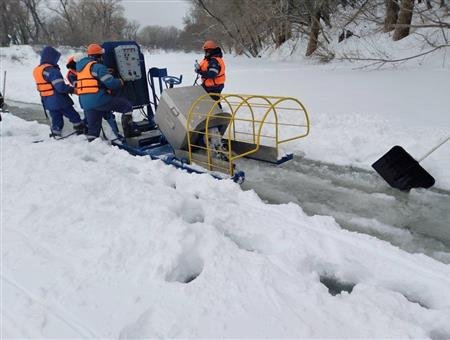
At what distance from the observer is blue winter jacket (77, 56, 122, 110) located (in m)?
5.99

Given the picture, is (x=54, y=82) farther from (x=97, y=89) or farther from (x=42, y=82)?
(x=97, y=89)

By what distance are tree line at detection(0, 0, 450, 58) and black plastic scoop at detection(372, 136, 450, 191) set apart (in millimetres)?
4774

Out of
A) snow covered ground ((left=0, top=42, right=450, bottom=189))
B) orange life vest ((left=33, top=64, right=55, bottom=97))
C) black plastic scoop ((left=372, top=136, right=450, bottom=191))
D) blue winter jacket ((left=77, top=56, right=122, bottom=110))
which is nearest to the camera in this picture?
black plastic scoop ((left=372, top=136, right=450, bottom=191))

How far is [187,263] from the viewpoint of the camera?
3.31 m

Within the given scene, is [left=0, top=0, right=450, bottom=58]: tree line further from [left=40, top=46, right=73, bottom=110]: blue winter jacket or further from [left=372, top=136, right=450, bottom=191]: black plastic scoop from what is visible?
[left=40, top=46, right=73, bottom=110]: blue winter jacket

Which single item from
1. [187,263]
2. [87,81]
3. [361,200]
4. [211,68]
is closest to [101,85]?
[87,81]

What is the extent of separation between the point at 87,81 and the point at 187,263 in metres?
4.04

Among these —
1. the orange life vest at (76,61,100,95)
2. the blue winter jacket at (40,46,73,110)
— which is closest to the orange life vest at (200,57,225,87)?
the orange life vest at (76,61,100,95)

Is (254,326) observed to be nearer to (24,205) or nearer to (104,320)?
(104,320)

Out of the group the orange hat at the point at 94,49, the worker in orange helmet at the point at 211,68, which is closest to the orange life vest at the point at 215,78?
the worker in orange helmet at the point at 211,68

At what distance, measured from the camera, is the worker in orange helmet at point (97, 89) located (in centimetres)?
603

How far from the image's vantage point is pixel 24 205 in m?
4.33

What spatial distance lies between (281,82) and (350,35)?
5294 mm

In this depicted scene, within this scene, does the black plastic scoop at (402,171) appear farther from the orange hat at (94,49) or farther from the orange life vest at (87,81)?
the orange hat at (94,49)
